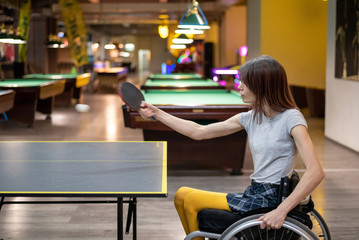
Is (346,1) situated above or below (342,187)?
above

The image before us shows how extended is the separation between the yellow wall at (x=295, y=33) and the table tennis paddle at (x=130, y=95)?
28.4 feet

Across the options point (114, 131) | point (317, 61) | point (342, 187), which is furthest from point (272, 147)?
point (317, 61)

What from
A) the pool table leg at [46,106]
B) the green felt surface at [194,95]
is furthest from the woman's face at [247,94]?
the pool table leg at [46,106]

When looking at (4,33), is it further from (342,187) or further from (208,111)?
(342,187)

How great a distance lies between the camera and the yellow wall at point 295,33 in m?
10.9

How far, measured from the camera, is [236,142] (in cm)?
561

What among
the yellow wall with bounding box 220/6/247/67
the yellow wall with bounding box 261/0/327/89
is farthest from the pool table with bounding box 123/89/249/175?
the yellow wall with bounding box 220/6/247/67

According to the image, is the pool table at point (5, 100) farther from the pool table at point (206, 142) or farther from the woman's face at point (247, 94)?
the woman's face at point (247, 94)

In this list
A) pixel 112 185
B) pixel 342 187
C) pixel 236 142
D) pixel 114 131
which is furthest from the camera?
pixel 114 131

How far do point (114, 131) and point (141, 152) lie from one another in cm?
560

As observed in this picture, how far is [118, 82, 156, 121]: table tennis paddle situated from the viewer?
2.43 metres

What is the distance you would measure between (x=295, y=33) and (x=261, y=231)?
9.39 metres

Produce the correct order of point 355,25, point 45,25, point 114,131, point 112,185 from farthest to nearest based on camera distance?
1. point 45,25
2. point 114,131
3. point 355,25
4. point 112,185

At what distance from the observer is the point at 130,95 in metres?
2.48
